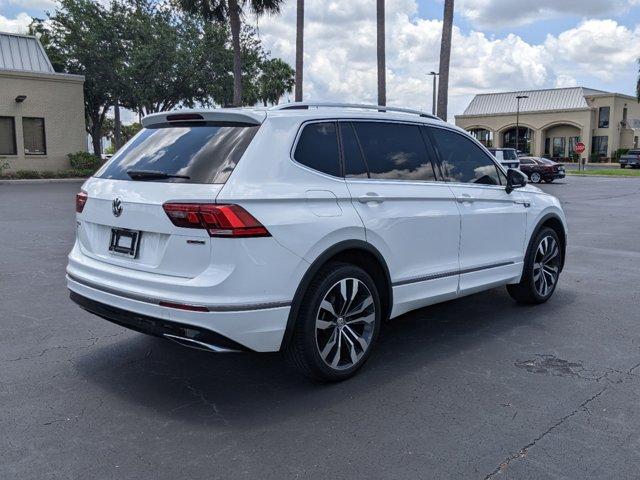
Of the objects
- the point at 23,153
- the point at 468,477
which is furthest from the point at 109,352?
the point at 23,153

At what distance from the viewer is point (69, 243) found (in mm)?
10062

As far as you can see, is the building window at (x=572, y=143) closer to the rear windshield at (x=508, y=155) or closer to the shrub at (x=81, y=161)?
the rear windshield at (x=508, y=155)

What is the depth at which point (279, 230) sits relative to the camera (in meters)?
3.62

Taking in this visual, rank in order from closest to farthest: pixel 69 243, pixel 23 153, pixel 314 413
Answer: pixel 314 413
pixel 69 243
pixel 23 153

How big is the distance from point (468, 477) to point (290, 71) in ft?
196

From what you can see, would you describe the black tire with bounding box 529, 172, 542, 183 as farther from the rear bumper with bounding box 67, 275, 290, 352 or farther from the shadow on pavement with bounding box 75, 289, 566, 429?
the rear bumper with bounding box 67, 275, 290, 352

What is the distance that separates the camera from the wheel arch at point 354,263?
375cm

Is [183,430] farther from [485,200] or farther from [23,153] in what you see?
[23,153]

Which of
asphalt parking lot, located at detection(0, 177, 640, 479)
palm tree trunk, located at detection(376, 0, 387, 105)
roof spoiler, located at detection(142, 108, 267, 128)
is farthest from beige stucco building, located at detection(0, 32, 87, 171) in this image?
roof spoiler, located at detection(142, 108, 267, 128)

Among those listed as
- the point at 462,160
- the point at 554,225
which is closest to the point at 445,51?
the point at 554,225

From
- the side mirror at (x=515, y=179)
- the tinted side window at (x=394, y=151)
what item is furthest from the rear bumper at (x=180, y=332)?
the side mirror at (x=515, y=179)

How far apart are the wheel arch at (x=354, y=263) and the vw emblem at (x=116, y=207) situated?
1274 mm

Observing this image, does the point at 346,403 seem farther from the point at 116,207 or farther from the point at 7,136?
the point at 7,136

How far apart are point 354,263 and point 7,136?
101 feet
